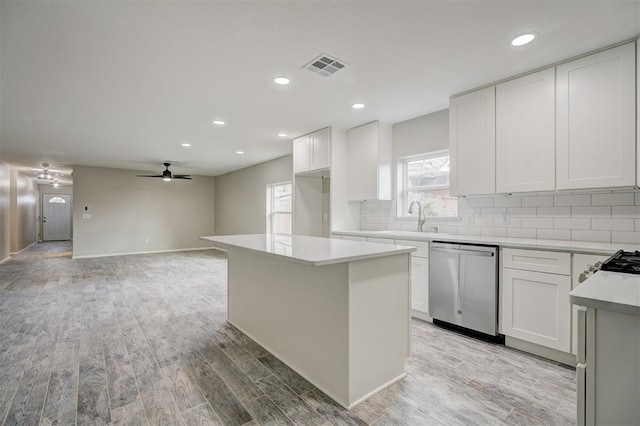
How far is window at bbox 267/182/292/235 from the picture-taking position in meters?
7.11

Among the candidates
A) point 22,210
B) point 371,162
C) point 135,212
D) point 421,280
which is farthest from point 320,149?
point 22,210

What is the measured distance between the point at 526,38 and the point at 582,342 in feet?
7.27

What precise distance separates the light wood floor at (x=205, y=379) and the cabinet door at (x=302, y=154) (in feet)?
8.33

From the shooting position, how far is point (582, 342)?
992 millimetres

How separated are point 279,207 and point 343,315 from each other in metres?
5.67

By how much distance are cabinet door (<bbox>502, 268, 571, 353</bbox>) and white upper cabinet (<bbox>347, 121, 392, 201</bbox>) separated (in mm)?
1983

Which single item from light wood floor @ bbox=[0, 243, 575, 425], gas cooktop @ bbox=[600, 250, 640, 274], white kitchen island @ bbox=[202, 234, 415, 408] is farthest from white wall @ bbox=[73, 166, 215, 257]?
gas cooktop @ bbox=[600, 250, 640, 274]

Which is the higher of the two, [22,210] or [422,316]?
[22,210]

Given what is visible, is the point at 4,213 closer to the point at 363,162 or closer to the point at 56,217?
the point at 56,217

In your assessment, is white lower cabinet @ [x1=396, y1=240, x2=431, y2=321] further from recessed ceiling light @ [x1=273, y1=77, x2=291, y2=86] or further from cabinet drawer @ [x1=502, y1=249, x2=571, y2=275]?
recessed ceiling light @ [x1=273, y1=77, x2=291, y2=86]

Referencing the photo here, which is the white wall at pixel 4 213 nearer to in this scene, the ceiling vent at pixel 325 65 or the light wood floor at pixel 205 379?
the light wood floor at pixel 205 379

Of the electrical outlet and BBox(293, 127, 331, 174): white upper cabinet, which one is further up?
BBox(293, 127, 331, 174): white upper cabinet

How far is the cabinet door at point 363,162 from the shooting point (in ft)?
13.8

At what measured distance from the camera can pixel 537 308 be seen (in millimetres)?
2482
